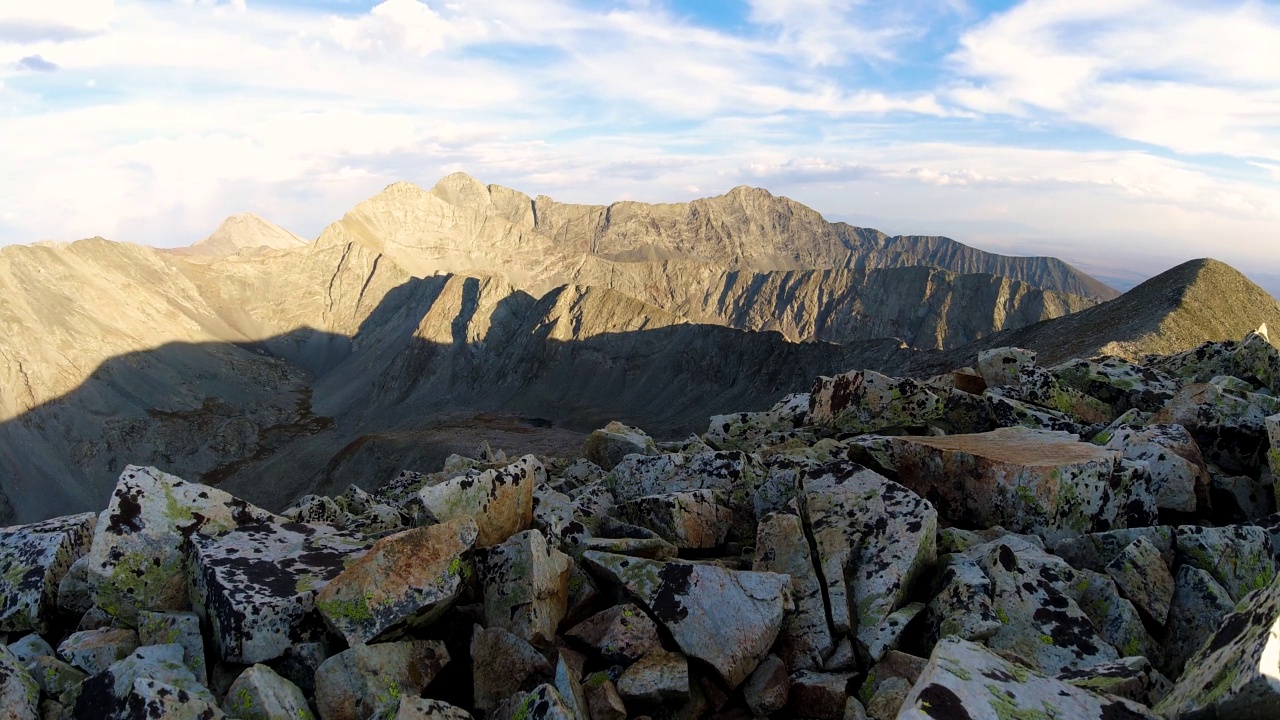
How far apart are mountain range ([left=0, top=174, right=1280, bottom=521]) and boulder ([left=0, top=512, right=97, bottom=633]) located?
39.0 meters

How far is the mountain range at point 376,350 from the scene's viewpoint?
67625mm

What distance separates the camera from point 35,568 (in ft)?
24.6

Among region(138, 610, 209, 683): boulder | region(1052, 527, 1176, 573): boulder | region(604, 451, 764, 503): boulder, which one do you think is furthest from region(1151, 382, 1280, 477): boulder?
region(138, 610, 209, 683): boulder

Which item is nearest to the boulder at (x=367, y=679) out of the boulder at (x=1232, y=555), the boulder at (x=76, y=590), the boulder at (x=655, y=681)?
the boulder at (x=655, y=681)

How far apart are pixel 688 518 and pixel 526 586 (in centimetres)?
236

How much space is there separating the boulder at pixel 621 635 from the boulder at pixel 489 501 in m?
1.71

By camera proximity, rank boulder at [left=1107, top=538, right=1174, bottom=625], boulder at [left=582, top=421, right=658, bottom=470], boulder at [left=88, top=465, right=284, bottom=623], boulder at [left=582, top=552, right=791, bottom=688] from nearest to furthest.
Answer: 1. boulder at [left=582, top=552, right=791, bottom=688]
2. boulder at [left=1107, top=538, right=1174, bottom=625]
3. boulder at [left=88, top=465, right=284, bottom=623]
4. boulder at [left=582, top=421, right=658, bottom=470]

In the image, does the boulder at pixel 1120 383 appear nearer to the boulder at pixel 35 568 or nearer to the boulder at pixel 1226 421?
the boulder at pixel 1226 421

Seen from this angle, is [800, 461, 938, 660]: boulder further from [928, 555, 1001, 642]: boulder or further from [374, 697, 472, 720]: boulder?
[374, 697, 472, 720]: boulder

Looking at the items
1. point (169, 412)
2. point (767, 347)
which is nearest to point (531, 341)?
point (767, 347)

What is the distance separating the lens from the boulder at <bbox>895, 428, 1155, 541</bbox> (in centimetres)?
816

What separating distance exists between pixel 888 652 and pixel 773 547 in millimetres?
1438

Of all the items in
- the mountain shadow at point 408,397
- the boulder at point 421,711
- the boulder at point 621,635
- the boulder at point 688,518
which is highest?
the boulder at point 688,518

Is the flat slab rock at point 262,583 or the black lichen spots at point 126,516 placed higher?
the black lichen spots at point 126,516
